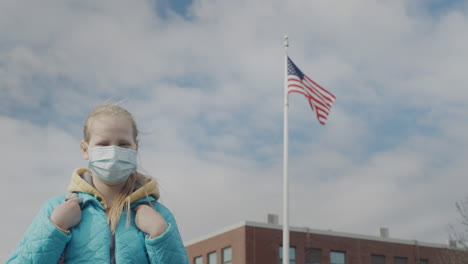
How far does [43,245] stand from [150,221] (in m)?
0.43

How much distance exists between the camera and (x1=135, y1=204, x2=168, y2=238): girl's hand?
8.21 feet

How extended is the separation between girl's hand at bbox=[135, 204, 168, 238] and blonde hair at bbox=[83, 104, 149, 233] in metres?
0.05

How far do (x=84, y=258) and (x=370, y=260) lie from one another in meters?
40.7

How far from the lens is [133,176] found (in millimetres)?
2785

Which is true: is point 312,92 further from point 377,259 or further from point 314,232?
point 377,259

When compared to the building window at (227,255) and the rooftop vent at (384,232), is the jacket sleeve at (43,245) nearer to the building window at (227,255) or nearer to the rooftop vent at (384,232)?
the building window at (227,255)

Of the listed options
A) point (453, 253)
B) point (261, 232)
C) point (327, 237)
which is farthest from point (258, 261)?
point (453, 253)

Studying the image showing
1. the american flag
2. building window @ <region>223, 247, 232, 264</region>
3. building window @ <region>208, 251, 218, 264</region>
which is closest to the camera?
the american flag

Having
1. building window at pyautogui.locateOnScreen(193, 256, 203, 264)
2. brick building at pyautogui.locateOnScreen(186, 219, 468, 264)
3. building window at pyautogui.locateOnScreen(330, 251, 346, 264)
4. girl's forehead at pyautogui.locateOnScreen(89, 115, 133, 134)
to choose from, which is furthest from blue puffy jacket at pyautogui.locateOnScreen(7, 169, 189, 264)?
building window at pyautogui.locateOnScreen(193, 256, 203, 264)

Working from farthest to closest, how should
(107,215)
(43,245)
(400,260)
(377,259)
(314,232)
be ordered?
(400,260)
(377,259)
(314,232)
(107,215)
(43,245)

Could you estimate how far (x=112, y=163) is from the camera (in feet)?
8.46

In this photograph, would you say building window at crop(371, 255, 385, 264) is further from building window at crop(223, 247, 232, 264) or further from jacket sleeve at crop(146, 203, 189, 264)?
jacket sleeve at crop(146, 203, 189, 264)

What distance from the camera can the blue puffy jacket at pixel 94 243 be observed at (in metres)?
2.40

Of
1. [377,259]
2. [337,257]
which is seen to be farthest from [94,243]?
[377,259]
